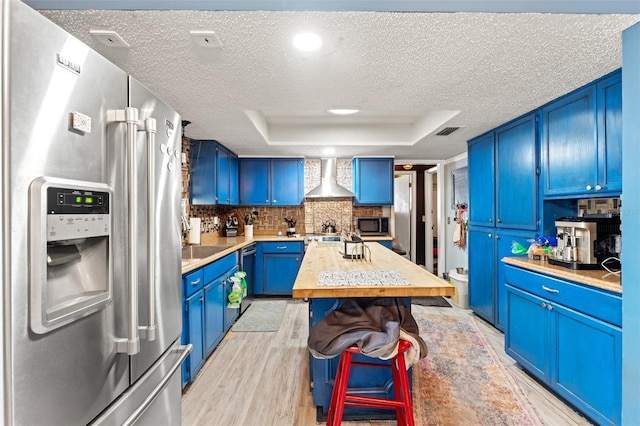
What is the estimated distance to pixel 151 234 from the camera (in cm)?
105

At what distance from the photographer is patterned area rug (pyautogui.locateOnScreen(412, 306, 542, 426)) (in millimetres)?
1863

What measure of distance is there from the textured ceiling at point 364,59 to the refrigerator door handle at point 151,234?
28.4 inches

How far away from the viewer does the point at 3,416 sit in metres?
0.65

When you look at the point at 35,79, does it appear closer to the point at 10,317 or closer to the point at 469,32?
the point at 10,317

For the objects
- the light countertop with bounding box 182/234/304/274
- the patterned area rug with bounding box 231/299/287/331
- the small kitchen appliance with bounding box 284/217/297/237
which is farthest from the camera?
the small kitchen appliance with bounding box 284/217/297/237

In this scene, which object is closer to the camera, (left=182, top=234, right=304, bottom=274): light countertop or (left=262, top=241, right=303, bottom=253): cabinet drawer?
(left=182, top=234, right=304, bottom=274): light countertop

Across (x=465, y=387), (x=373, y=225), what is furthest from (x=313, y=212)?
(x=465, y=387)

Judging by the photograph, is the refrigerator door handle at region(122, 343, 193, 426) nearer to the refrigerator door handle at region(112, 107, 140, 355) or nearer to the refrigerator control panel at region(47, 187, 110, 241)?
the refrigerator door handle at region(112, 107, 140, 355)

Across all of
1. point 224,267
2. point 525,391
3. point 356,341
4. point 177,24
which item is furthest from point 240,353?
point 177,24

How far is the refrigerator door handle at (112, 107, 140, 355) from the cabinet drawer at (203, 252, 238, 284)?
1.55m

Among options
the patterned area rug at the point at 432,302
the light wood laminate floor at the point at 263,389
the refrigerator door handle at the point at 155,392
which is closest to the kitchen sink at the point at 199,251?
the light wood laminate floor at the point at 263,389

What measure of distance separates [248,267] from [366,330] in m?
2.97

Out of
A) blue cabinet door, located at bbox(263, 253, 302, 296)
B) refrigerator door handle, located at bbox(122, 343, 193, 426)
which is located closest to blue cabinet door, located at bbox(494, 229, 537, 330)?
blue cabinet door, located at bbox(263, 253, 302, 296)

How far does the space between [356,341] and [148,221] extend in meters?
1.03
